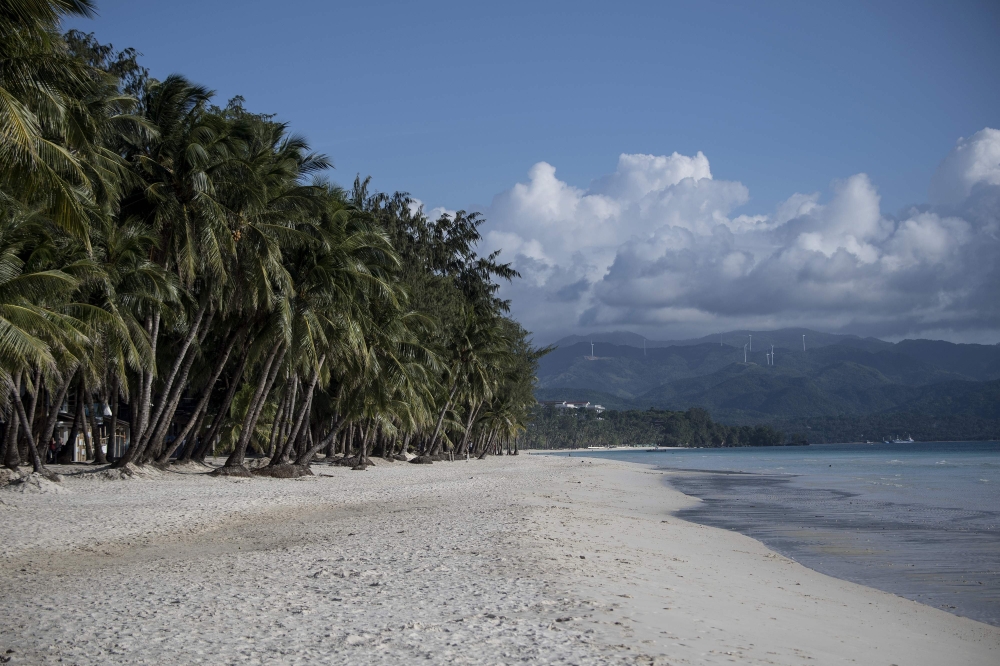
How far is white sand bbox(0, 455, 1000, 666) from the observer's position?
555 centimetres

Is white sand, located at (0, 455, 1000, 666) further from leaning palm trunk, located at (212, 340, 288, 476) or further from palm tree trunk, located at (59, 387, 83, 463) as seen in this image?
palm tree trunk, located at (59, 387, 83, 463)

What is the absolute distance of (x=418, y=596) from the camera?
7.14 meters

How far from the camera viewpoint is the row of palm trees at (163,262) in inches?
410

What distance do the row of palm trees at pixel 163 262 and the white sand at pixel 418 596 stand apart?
12.5 feet

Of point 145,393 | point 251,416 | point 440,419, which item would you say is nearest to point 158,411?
point 145,393

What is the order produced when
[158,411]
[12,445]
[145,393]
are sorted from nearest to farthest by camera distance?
1. [12,445]
2. [145,393]
3. [158,411]

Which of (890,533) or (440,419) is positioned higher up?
(440,419)

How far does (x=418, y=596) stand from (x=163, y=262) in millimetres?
16761

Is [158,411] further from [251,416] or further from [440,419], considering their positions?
[440,419]

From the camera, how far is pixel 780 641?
6.29 m

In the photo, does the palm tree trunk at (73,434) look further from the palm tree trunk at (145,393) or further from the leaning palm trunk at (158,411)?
the palm tree trunk at (145,393)

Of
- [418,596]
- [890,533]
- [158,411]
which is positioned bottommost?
[890,533]

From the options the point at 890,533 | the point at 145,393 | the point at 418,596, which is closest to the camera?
the point at 418,596

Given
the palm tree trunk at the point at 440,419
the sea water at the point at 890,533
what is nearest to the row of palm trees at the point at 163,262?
the palm tree trunk at the point at 440,419
